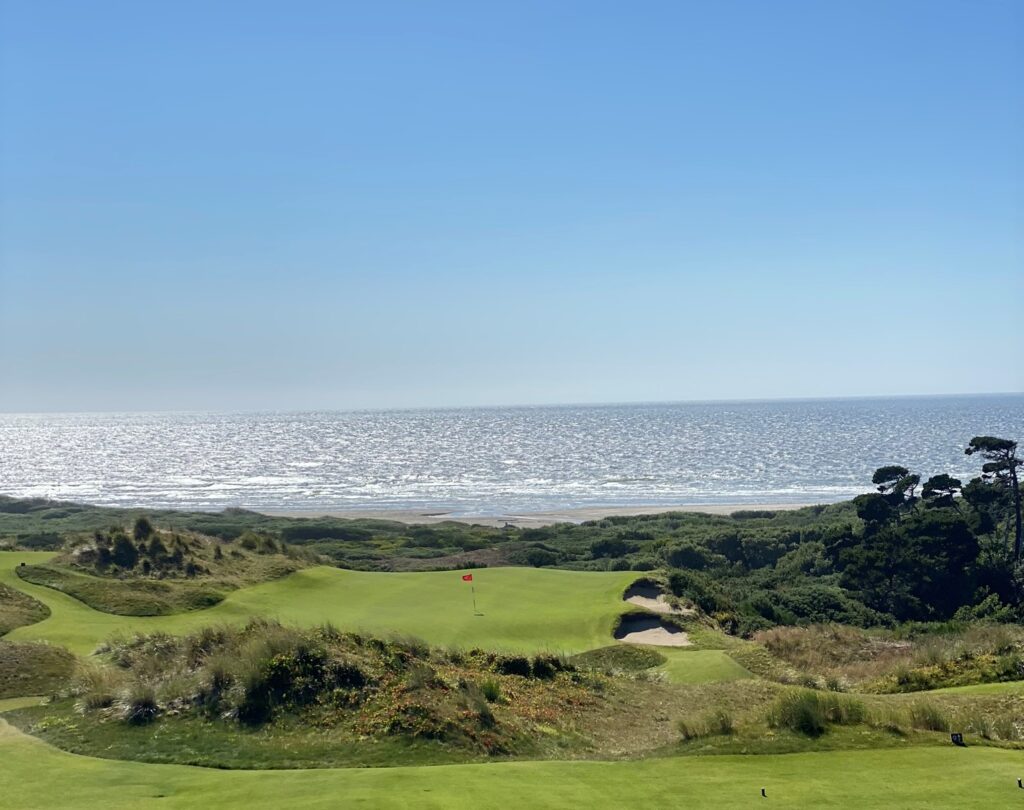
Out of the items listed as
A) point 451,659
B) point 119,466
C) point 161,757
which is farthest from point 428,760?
point 119,466

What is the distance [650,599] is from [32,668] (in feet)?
63.9

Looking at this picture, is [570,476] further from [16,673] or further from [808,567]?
[16,673]

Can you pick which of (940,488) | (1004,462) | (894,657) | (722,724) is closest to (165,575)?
(722,724)

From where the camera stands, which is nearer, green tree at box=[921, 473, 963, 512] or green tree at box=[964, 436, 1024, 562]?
green tree at box=[964, 436, 1024, 562]

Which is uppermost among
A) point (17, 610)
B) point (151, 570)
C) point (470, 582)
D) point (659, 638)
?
point (17, 610)

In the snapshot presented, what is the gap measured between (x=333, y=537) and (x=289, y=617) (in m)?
38.8

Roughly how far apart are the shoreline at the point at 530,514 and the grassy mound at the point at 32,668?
5376 centimetres

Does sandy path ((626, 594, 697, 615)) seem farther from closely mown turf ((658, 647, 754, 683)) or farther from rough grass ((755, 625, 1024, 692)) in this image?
closely mown turf ((658, 647, 754, 683))

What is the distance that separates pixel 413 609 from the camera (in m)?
28.0

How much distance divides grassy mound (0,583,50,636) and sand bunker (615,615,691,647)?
17.1 metres

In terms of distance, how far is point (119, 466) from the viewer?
142m

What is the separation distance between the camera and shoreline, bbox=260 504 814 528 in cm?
7488

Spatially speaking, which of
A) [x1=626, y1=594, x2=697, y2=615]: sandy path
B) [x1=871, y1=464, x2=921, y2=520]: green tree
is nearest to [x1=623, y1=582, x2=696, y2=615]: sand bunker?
[x1=626, y1=594, x2=697, y2=615]: sandy path

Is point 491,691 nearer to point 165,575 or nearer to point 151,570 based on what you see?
point 165,575
